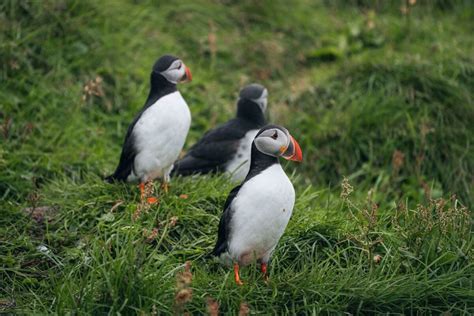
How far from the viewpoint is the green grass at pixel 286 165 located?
401 cm

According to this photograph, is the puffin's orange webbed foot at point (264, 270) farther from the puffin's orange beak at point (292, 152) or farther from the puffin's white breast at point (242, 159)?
the puffin's white breast at point (242, 159)

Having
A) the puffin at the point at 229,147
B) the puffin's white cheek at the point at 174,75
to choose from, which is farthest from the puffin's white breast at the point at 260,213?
the puffin at the point at 229,147

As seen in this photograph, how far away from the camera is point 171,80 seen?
5242 millimetres

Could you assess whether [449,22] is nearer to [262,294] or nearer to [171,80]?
[171,80]

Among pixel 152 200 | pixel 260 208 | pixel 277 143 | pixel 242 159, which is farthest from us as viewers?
pixel 242 159

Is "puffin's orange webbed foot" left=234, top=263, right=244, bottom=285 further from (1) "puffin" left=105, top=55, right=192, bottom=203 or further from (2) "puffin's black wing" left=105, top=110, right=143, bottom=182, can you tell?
(2) "puffin's black wing" left=105, top=110, right=143, bottom=182

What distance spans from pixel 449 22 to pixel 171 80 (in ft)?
14.1

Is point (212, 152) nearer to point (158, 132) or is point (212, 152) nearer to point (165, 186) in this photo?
point (165, 186)

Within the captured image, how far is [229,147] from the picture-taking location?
5934 millimetres

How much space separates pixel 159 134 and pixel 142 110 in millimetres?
267

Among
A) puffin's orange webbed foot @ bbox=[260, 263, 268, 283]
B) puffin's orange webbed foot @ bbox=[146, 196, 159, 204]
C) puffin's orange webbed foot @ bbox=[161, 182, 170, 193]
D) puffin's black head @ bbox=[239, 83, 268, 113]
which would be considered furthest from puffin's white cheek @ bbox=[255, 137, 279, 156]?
puffin's black head @ bbox=[239, 83, 268, 113]

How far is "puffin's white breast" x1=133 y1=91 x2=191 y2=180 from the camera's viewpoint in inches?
197

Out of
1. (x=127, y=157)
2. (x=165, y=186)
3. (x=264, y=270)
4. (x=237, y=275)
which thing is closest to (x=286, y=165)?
(x=165, y=186)

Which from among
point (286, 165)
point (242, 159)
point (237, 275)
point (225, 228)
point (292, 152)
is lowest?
point (242, 159)
